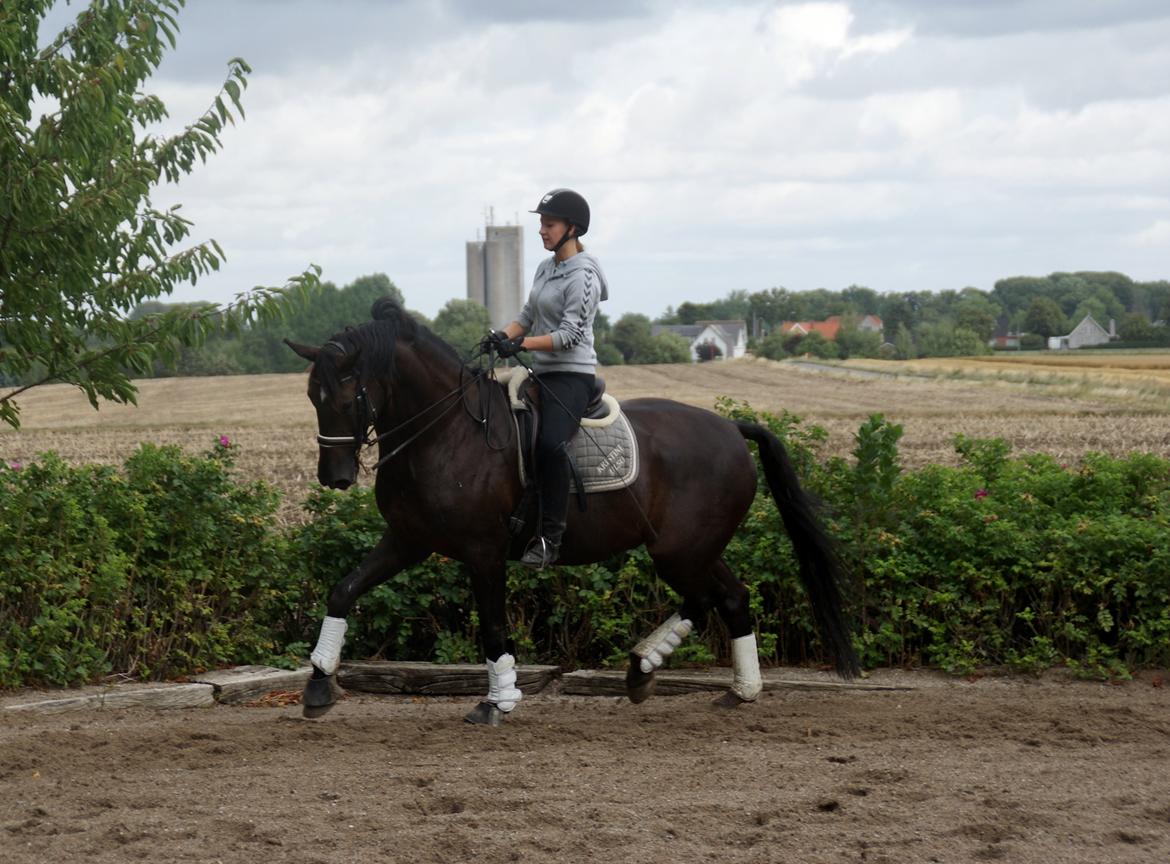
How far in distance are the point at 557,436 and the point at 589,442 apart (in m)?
0.26

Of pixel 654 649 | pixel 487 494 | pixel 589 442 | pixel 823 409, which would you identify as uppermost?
pixel 589 442

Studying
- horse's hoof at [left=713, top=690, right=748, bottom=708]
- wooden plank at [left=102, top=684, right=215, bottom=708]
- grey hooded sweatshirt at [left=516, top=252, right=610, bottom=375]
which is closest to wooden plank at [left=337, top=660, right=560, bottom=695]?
wooden plank at [left=102, top=684, right=215, bottom=708]

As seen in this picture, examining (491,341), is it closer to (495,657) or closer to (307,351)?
(307,351)

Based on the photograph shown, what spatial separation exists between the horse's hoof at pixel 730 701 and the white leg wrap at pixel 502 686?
1256mm

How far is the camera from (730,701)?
25.1 feet

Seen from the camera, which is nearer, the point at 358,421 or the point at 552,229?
the point at 358,421

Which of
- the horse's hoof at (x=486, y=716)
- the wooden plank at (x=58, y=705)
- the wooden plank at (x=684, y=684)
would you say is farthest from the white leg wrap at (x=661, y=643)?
the wooden plank at (x=58, y=705)

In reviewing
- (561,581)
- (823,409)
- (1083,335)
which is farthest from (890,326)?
(561,581)

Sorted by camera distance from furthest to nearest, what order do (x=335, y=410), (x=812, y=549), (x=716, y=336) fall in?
(x=716, y=336), (x=812, y=549), (x=335, y=410)

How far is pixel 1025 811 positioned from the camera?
5172 mm

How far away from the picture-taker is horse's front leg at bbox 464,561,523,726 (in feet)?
23.3

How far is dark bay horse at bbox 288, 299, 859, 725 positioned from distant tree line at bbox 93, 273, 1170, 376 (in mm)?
48139

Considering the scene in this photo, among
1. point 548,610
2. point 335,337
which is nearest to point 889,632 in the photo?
point 548,610

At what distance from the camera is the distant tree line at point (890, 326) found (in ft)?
242
